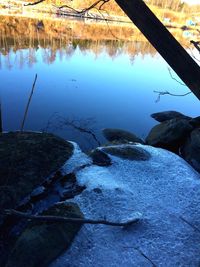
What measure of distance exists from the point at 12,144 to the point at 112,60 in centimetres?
1967

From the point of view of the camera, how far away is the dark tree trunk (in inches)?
79.5

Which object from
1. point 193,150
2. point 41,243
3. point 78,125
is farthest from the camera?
point 78,125

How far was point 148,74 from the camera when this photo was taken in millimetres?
21875

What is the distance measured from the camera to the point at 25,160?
19.4 ft

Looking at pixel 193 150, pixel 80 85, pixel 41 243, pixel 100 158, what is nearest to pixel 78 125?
pixel 193 150

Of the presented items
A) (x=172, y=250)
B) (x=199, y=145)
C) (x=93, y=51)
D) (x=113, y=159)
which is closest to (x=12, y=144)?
(x=113, y=159)

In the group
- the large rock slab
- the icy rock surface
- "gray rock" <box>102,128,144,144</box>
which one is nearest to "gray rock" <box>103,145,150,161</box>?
the icy rock surface

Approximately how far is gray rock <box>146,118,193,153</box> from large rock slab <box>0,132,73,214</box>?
158 inches

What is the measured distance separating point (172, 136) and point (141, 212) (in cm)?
523

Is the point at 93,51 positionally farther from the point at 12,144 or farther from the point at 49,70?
the point at 12,144

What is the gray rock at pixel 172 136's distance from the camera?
999 cm

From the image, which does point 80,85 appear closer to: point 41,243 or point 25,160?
point 25,160

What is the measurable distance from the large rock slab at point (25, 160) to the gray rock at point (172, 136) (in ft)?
13.1

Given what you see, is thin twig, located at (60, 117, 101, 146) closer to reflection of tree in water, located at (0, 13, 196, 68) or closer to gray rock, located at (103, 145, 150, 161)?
gray rock, located at (103, 145, 150, 161)
